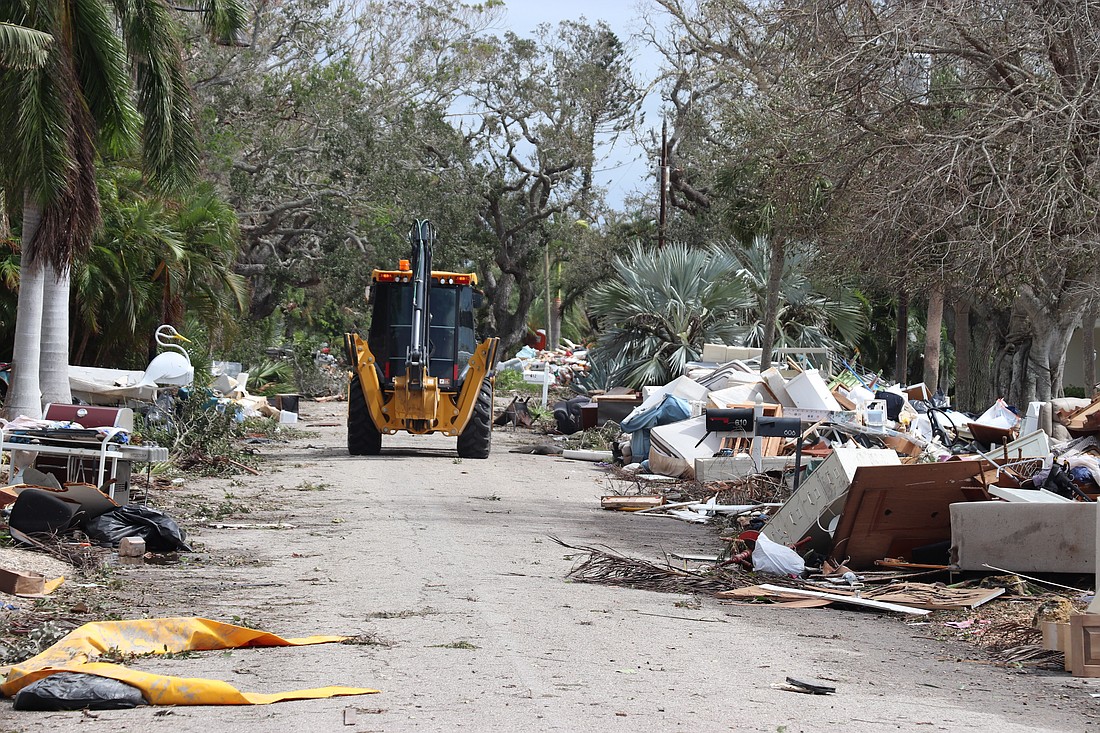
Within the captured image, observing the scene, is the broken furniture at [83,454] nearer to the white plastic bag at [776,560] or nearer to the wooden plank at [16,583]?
the wooden plank at [16,583]

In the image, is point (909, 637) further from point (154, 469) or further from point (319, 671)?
point (154, 469)

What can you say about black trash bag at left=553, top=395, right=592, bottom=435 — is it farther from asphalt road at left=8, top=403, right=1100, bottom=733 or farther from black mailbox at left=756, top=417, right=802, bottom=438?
asphalt road at left=8, top=403, right=1100, bottom=733

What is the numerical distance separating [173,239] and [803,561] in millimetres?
16009

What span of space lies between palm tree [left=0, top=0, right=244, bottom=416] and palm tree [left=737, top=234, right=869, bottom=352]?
14.3m

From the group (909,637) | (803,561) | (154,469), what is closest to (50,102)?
(154,469)

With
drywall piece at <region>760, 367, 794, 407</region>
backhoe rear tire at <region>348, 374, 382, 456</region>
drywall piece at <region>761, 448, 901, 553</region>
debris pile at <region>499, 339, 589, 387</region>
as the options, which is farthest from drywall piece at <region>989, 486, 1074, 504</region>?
debris pile at <region>499, 339, 589, 387</region>

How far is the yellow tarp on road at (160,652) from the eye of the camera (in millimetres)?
4957

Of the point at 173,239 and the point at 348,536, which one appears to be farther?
the point at 173,239

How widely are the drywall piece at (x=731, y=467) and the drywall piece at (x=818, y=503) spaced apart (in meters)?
4.01

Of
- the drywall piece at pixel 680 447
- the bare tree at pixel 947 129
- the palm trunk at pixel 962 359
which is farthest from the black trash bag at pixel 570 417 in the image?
the bare tree at pixel 947 129

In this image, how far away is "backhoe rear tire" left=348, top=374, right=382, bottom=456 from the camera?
18219mm

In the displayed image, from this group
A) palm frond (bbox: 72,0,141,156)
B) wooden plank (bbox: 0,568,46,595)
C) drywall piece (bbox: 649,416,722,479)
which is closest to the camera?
wooden plank (bbox: 0,568,46,595)

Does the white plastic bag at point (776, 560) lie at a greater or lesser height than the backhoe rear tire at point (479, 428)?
lesser

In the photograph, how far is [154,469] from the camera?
1388cm
